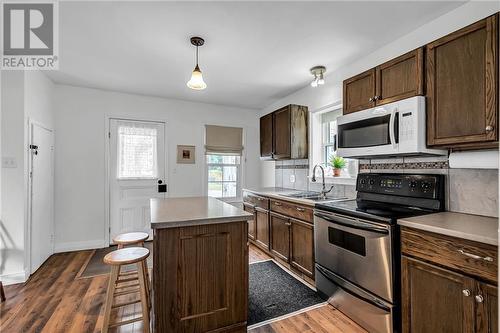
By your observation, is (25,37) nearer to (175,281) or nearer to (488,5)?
(175,281)

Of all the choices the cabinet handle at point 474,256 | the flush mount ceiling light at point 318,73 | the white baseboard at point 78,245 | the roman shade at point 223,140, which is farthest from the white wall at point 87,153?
the cabinet handle at point 474,256

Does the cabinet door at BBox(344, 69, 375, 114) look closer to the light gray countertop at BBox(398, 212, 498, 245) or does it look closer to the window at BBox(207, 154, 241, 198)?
the light gray countertop at BBox(398, 212, 498, 245)

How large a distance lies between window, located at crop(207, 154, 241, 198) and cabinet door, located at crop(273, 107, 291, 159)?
1.29 metres

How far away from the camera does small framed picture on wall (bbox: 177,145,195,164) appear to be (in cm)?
436

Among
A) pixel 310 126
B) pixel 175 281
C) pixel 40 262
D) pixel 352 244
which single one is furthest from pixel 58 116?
pixel 352 244

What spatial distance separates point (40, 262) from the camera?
3.11m

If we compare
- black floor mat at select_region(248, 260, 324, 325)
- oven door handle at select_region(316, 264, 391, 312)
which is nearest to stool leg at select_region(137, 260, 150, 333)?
black floor mat at select_region(248, 260, 324, 325)

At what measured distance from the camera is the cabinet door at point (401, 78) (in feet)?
6.12

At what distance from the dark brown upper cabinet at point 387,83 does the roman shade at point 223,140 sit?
2.66 metres

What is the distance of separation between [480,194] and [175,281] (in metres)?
2.27

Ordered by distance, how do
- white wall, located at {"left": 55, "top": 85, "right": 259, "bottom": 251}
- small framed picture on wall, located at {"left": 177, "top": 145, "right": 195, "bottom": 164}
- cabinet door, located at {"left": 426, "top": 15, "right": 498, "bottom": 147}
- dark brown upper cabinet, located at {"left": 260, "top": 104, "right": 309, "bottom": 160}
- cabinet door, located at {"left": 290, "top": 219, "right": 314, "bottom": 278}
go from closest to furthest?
cabinet door, located at {"left": 426, "top": 15, "right": 498, "bottom": 147}
cabinet door, located at {"left": 290, "top": 219, "right": 314, "bottom": 278}
dark brown upper cabinet, located at {"left": 260, "top": 104, "right": 309, "bottom": 160}
white wall, located at {"left": 55, "top": 85, "right": 259, "bottom": 251}
small framed picture on wall, located at {"left": 177, "top": 145, "right": 195, "bottom": 164}

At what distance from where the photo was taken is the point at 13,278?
2.61m

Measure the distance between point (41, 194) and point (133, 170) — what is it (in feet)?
4.00

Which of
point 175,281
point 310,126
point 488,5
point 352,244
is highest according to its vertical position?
point 488,5
